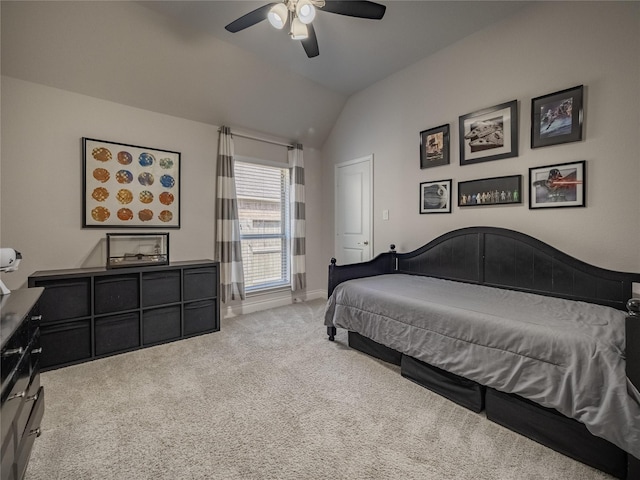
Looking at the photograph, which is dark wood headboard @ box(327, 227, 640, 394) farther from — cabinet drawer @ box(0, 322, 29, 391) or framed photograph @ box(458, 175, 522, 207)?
cabinet drawer @ box(0, 322, 29, 391)

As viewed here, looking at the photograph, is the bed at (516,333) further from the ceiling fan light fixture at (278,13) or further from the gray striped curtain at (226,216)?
the ceiling fan light fixture at (278,13)

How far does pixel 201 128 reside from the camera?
363cm

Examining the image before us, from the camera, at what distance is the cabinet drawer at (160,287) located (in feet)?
9.49

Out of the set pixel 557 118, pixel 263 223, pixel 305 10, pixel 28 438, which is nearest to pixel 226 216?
pixel 263 223

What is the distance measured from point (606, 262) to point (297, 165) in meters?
3.63

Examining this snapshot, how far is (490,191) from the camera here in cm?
285

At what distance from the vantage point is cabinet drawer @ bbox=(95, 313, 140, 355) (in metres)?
2.65

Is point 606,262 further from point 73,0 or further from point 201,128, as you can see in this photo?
point 73,0

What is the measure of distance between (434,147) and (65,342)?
4.06 metres

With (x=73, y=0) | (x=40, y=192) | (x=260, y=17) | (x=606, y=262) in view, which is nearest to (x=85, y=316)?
(x=40, y=192)

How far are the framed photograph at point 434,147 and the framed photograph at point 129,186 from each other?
2.90m

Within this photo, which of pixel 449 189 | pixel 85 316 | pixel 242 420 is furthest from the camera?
pixel 449 189

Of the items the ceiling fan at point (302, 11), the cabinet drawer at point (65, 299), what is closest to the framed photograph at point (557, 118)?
the ceiling fan at point (302, 11)

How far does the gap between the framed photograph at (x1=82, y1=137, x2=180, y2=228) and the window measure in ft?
2.94
